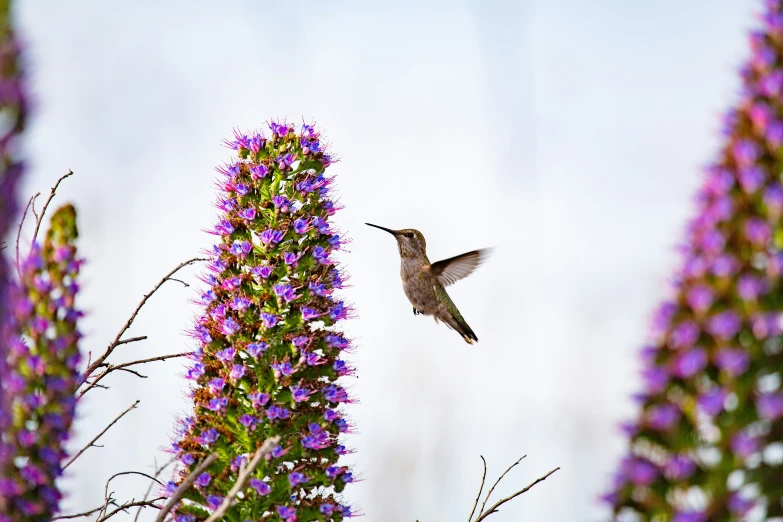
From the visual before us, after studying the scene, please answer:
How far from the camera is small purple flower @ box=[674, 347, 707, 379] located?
276 cm

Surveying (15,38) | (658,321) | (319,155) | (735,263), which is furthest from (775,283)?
(319,155)

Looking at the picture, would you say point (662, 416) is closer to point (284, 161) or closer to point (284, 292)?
point (284, 292)

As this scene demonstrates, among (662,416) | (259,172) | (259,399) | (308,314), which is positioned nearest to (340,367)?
(308,314)

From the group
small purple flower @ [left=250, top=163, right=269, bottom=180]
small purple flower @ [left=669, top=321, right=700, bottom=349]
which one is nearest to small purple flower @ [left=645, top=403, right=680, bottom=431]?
small purple flower @ [left=669, top=321, right=700, bottom=349]

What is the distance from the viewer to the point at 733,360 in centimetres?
270

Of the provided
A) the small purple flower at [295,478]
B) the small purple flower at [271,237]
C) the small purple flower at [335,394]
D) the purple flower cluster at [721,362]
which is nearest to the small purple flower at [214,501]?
the small purple flower at [295,478]

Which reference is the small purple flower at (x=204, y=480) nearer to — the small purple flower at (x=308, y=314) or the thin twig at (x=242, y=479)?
the small purple flower at (x=308, y=314)

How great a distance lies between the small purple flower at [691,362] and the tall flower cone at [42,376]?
7.00ft

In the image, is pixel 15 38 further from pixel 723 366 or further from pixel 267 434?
pixel 267 434

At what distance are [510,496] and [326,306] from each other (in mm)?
1807

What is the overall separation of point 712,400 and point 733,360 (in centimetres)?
14

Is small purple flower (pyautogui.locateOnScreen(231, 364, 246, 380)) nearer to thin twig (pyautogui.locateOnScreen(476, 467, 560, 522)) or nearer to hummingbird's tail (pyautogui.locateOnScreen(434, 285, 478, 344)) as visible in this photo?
thin twig (pyautogui.locateOnScreen(476, 467, 560, 522))

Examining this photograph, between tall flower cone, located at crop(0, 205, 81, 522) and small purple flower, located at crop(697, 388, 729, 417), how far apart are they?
2189 mm

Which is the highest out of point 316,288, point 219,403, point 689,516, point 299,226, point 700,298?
point 299,226
